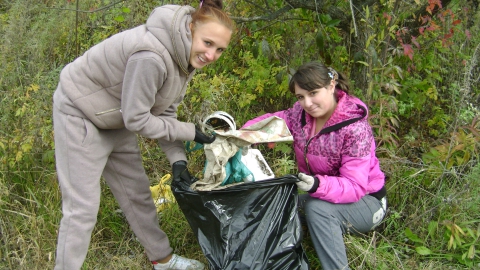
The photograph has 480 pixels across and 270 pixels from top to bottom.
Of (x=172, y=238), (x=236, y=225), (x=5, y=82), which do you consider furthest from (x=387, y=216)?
(x=5, y=82)

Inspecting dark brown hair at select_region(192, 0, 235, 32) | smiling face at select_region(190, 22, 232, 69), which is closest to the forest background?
smiling face at select_region(190, 22, 232, 69)

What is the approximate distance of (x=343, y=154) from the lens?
2238 millimetres

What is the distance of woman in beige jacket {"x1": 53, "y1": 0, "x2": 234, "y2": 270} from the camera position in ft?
6.10

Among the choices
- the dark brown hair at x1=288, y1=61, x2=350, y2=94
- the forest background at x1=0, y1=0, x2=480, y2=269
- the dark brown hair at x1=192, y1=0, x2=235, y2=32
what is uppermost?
the dark brown hair at x1=192, y1=0, x2=235, y2=32

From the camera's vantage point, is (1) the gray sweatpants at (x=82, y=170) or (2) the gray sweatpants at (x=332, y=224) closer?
(1) the gray sweatpants at (x=82, y=170)

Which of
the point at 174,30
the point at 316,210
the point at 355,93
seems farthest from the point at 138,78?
the point at 355,93

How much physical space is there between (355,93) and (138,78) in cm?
184

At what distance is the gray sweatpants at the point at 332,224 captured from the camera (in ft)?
7.20

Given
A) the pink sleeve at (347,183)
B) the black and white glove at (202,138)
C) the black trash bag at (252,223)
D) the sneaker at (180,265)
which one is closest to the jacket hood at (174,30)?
the black and white glove at (202,138)

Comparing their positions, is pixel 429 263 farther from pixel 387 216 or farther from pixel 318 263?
pixel 318 263

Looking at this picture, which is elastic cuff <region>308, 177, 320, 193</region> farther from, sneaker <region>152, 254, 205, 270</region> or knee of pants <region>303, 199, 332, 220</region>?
sneaker <region>152, 254, 205, 270</region>

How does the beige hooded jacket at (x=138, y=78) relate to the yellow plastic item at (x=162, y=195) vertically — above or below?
above

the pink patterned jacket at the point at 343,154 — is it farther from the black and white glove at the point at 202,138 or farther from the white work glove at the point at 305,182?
the black and white glove at the point at 202,138

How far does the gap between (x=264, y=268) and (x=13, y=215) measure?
173 cm
